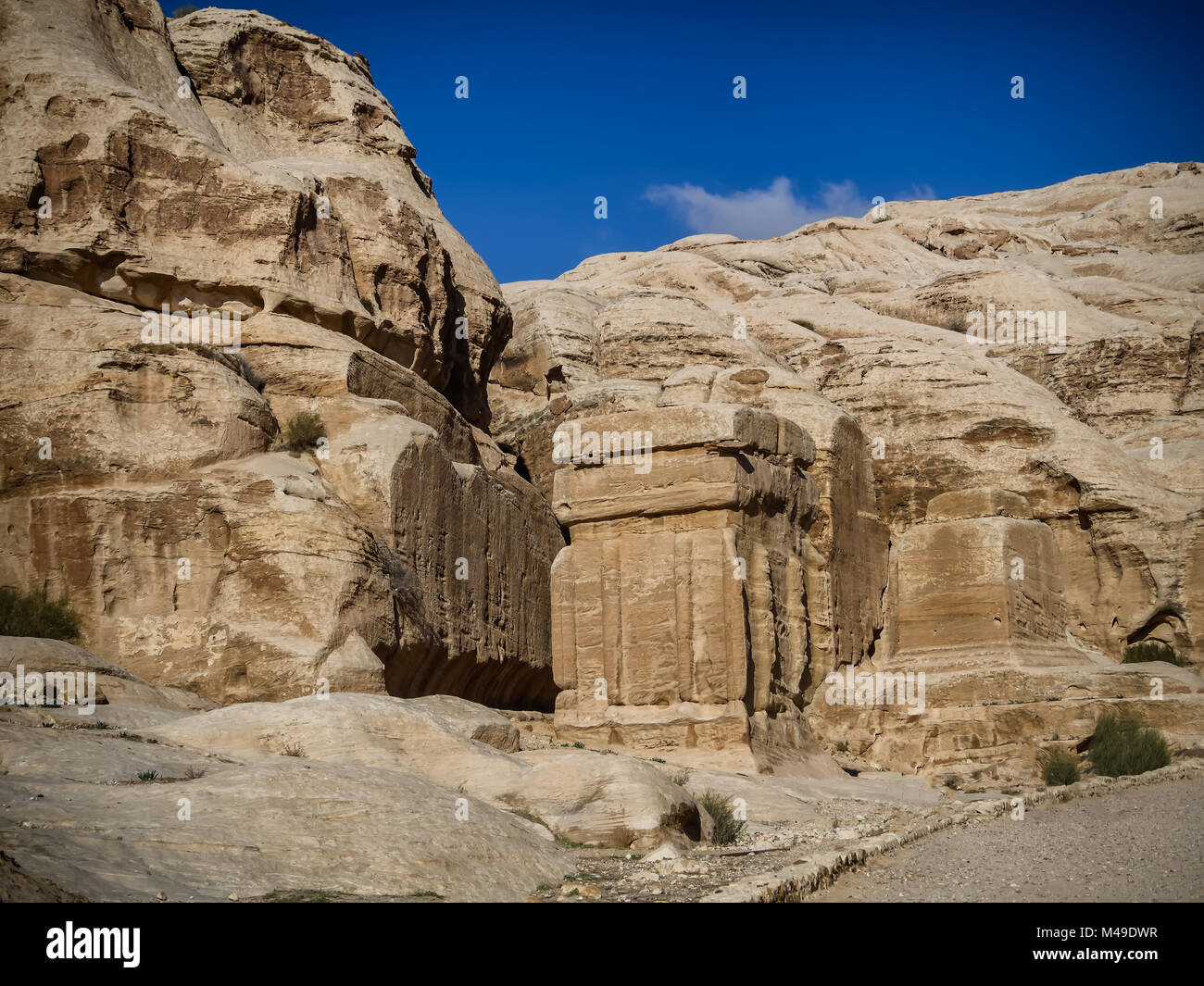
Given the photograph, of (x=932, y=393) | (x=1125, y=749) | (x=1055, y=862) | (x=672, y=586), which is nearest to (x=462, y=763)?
(x=1055, y=862)

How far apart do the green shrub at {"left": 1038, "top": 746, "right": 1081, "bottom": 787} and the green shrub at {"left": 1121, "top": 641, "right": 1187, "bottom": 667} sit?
4.57 metres

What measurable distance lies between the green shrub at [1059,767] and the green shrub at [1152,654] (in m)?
4.57

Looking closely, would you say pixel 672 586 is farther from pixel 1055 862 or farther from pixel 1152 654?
pixel 1152 654

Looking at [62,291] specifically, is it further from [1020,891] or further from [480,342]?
[1020,891]

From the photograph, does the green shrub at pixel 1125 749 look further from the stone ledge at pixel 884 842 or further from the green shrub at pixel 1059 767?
the stone ledge at pixel 884 842

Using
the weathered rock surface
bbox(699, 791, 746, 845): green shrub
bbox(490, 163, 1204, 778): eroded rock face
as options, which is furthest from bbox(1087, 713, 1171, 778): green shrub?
the weathered rock surface

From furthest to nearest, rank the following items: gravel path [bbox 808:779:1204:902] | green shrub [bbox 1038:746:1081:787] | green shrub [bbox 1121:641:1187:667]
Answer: green shrub [bbox 1121:641:1187:667]
green shrub [bbox 1038:746:1081:787]
gravel path [bbox 808:779:1204:902]

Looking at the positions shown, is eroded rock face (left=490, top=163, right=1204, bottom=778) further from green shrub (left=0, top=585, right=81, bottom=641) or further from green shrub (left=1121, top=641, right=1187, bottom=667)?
green shrub (left=0, top=585, right=81, bottom=641)

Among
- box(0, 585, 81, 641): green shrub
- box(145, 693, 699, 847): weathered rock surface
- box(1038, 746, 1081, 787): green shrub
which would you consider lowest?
box(1038, 746, 1081, 787): green shrub

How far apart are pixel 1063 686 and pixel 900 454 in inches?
248

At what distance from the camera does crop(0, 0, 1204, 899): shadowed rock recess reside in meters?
11.5

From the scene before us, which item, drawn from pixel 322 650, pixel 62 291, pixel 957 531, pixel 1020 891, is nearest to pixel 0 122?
pixel 62 291

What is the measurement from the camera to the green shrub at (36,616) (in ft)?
53.6
